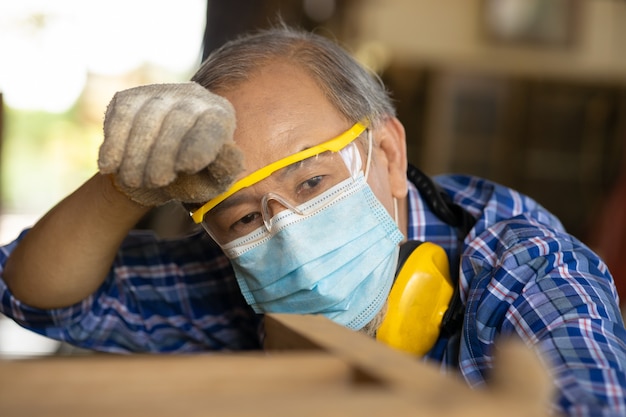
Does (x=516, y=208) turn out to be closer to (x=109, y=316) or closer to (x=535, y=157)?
(x=109, y=316)

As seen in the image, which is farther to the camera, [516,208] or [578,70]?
[578,70]

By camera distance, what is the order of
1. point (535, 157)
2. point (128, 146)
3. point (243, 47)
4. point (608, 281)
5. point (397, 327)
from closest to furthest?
point (128, 146) → point (608, 281) → point (397, 327) → point (243, 47) → point (535, 157)

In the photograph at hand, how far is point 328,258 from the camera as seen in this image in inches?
56.3

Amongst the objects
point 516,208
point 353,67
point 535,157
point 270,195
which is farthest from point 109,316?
point 535,157

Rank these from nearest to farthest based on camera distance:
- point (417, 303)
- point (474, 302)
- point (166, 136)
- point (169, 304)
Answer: point (166, 136) → point (474, 302) → point (417, 303) → point (169, 304)

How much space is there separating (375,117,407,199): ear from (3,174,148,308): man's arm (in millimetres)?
576

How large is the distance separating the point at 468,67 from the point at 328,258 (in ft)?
22.1

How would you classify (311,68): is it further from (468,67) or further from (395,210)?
(468,67)

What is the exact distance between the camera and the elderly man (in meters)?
1.18

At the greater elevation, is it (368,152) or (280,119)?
(280,119)

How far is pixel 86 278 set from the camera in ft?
5.52

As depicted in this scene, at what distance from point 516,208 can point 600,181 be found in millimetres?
6953

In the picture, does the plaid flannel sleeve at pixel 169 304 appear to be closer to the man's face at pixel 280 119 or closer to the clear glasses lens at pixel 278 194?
the clear glasses lens at pixel 278 194

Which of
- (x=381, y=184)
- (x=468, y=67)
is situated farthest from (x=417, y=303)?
(x=468, y=67)
